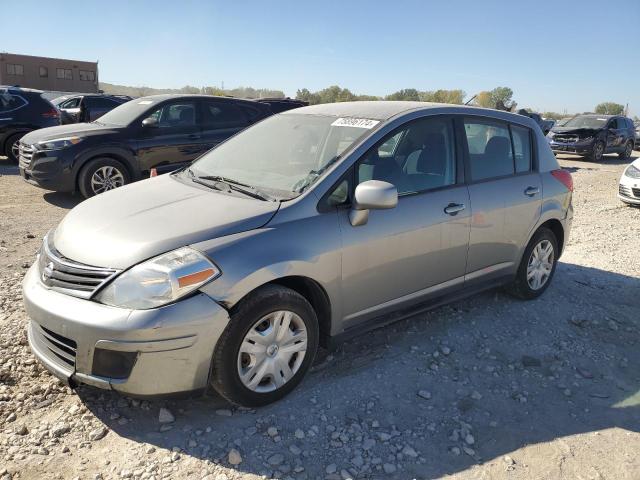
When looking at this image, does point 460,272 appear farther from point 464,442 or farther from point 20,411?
point 20,411

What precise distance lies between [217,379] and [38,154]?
263 inches

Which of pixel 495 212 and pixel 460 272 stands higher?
pixel 495 212

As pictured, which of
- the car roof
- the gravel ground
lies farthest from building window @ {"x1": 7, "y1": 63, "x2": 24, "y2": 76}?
the car roof

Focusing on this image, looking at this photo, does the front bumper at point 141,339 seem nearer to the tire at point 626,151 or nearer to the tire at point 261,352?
the tire at point 261,352

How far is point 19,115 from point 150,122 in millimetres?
4942

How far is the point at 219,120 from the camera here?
9.41 m

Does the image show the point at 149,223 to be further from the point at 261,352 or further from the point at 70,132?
the point at 70,132

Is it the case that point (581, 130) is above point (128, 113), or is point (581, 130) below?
above

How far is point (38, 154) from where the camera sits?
8.15 meters

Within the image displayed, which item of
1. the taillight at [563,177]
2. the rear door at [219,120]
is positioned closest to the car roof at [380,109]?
the taillight at [563,177]

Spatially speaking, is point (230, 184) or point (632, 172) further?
point (632, 172)

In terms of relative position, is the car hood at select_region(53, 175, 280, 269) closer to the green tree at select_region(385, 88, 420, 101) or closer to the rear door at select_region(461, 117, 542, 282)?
the rear door at select_region(461, 117, 542, 282)

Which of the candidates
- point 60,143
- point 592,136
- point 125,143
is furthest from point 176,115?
point 592,136

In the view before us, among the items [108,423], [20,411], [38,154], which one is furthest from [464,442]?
[38,154]
